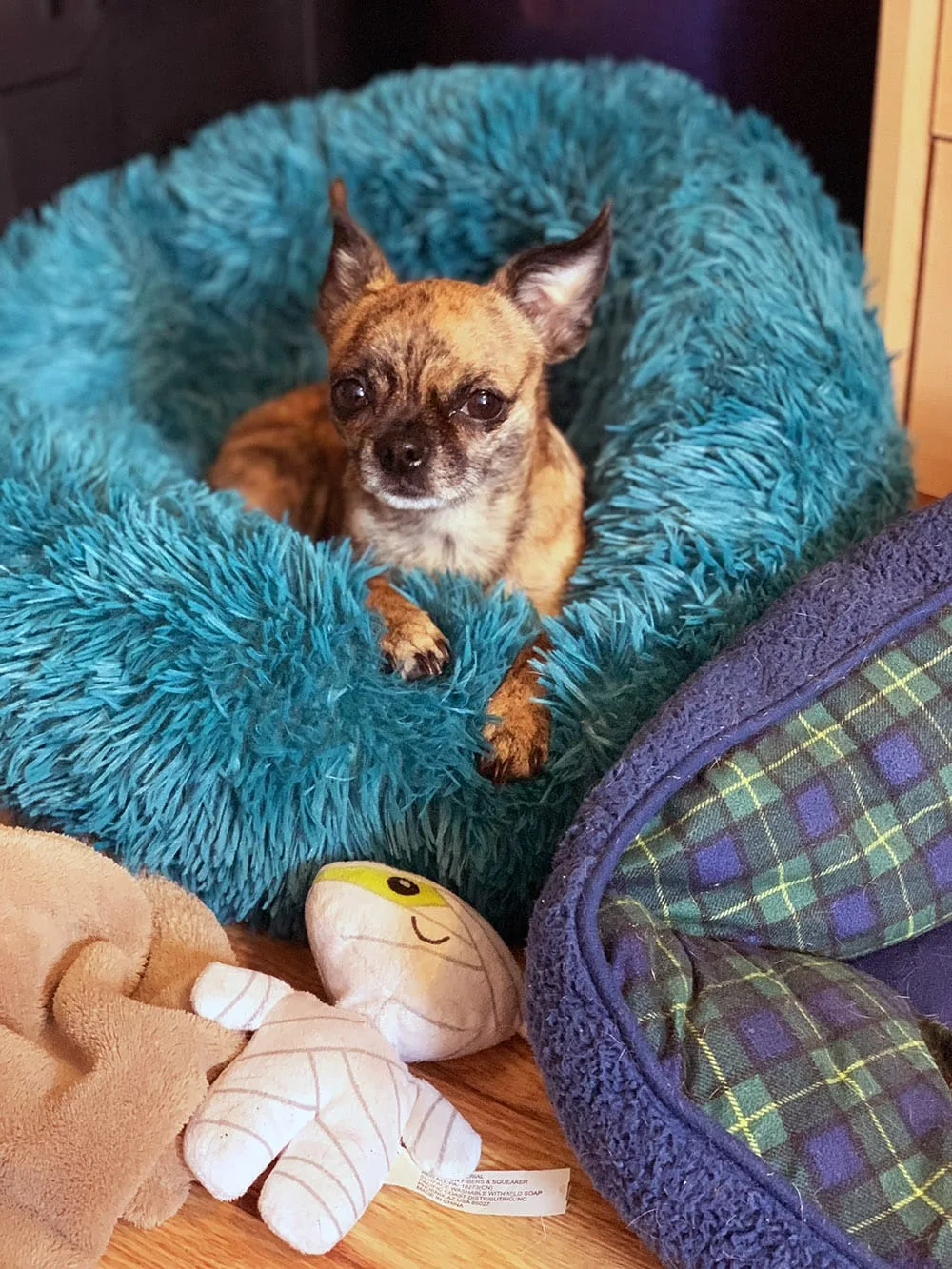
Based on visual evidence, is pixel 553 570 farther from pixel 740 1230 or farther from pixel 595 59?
pixel 595 59

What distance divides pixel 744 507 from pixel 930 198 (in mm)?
685

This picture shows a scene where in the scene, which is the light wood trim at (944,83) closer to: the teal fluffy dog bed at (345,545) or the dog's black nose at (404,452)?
the teal fluffy dog bed at (345,545)

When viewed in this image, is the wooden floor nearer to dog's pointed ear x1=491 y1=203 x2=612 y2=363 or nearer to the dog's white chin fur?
the dog's white chin fur

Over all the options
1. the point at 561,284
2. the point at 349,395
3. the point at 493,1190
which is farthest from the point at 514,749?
the point at 561,284

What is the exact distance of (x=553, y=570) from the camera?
1.63 metres

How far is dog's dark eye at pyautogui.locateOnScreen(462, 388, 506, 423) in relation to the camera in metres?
1.53

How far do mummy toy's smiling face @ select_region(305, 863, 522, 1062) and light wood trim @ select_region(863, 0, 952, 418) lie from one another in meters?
1.13

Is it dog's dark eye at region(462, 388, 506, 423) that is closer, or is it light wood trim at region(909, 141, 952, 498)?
dog's dark eye at region(462, 388, 506, 423)

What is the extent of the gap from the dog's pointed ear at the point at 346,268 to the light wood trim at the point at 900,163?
73cm

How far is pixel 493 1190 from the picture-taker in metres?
1.13

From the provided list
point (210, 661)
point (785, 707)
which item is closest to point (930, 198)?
point (785, 707)

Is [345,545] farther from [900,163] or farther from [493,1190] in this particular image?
[900,163]

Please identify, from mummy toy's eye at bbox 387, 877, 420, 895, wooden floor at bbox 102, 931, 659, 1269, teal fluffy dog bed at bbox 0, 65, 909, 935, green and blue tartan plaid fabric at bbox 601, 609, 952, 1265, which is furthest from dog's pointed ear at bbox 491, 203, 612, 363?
wooden floor at bbox 102, 931, 659, 1269

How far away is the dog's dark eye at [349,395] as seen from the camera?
1556 mm
